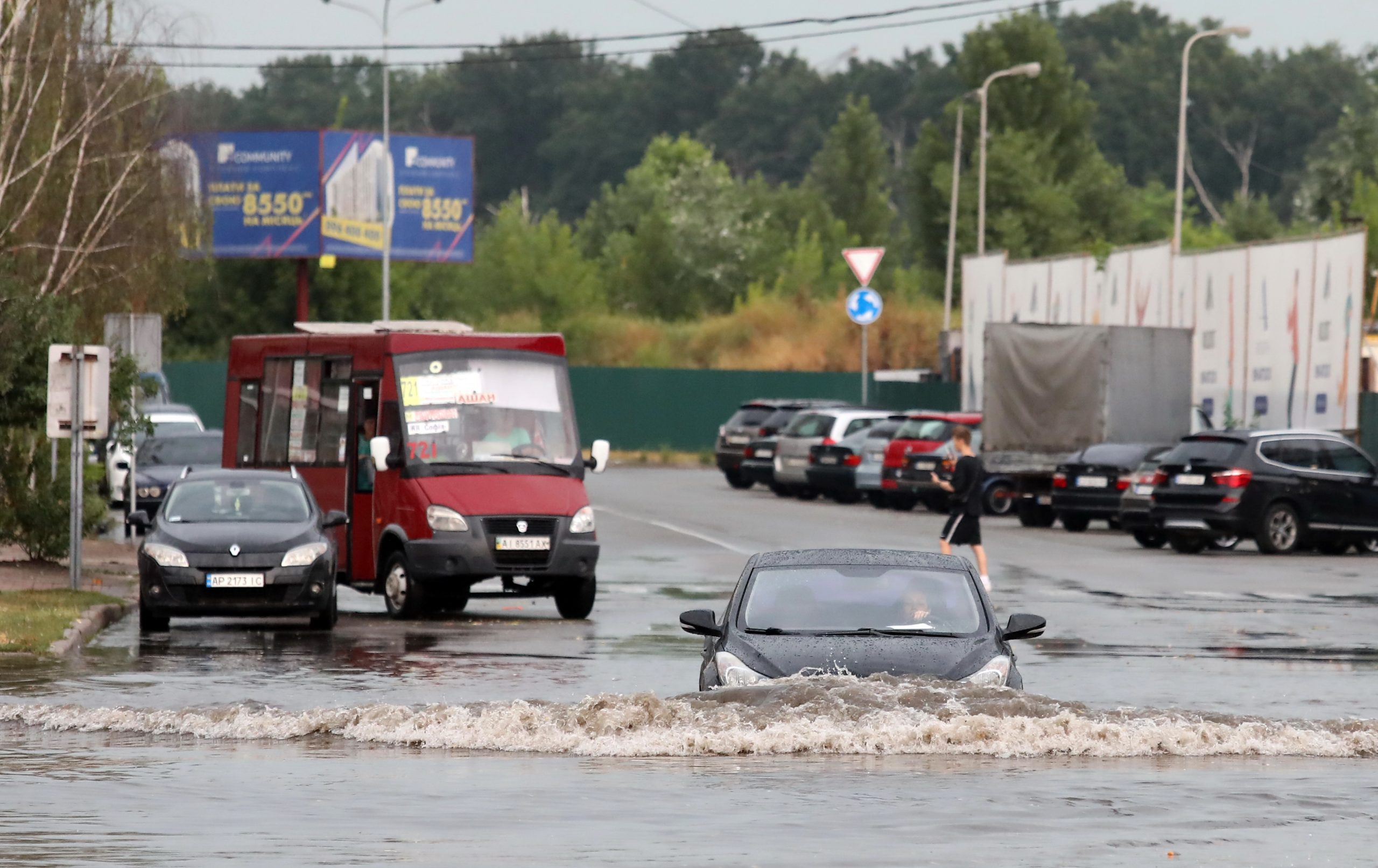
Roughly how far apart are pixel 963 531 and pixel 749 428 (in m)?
25.2

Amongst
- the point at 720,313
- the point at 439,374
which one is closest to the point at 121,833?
the point at 439,374

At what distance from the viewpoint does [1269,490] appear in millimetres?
30906

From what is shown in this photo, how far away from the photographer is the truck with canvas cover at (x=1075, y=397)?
125 ft

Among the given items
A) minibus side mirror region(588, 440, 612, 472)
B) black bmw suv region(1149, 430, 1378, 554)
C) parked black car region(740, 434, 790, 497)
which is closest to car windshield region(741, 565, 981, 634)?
minibus side mirror region(588, 440, 612, 472)

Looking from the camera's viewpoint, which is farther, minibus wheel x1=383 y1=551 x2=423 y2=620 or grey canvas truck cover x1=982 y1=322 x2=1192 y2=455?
grey canvas truck cover x1=982 y1=322 x2=1192 y2=455

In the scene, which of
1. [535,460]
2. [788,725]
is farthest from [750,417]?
[788,725]

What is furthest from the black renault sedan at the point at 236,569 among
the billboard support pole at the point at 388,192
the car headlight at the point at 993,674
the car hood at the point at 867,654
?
the billboard support pole at the point at 388,192

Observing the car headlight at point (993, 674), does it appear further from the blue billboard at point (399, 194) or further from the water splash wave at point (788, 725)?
the blue billboard at point (399, 194)

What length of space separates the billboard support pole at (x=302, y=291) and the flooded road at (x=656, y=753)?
161 feet

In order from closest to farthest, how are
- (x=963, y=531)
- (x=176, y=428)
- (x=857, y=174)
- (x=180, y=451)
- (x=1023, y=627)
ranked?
(x=1023, y=627) < (x=963, y=531) < (x=180, y=451) < (x=176, y=428) < (x=857, y=174)

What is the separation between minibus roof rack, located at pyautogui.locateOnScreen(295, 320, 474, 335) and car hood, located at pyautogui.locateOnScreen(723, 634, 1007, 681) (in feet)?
A: 37.8

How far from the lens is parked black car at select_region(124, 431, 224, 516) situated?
109 feet

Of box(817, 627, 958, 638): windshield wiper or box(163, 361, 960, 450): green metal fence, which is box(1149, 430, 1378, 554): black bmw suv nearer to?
box(817, 627, 958, 638): windshield wiper

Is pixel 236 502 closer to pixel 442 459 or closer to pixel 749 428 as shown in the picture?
pixel 442 459
